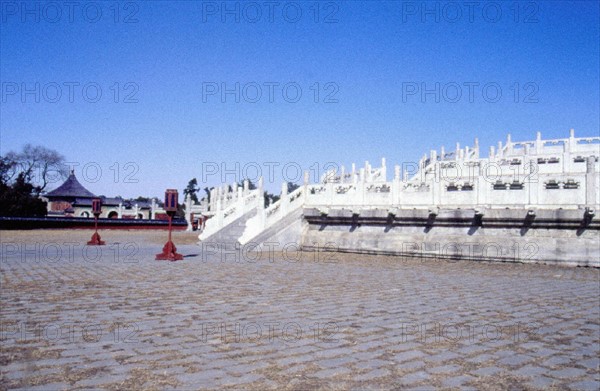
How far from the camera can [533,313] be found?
22.6 feet

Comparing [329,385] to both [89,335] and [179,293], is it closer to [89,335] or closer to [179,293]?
[89,335]

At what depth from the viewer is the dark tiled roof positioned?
237 ft

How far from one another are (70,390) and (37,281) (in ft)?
21.8

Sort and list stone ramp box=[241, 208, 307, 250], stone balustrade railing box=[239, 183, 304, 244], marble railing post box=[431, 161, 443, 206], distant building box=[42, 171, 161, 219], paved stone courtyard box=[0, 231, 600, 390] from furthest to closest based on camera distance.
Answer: distant building box=[42, 171, 161, 219]
stone balustrade railing box=[239, 183, 304, 244]
stone ramp box=[241, 208, 307, 250]
marble railing post box=[431, 161, 443, 206]
paved stone courtyard box=[0, 231, 600, 390]

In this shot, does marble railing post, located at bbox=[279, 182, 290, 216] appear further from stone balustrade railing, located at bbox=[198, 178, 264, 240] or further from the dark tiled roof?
the dark tiled roof

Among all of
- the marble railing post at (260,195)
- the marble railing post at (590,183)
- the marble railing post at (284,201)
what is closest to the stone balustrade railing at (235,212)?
the marble railing post at (260,195)

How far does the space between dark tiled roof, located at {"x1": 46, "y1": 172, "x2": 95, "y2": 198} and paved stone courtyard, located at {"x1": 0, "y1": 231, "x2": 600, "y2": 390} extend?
6821cm

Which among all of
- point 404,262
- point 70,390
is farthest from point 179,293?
point 404,262

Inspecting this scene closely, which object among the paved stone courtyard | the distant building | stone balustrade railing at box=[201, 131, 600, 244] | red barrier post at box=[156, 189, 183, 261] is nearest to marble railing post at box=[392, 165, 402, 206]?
stone balustrade railing at box=[201, 131, 600, 244]

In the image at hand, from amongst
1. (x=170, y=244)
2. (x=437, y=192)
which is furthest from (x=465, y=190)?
(x=170, y=244)

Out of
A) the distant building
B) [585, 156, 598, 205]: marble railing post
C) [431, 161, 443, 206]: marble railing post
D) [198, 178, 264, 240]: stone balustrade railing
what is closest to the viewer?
[585, 156, 598, 205]: marble railing post

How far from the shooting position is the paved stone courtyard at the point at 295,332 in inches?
158

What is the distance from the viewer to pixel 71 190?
74.1 meters

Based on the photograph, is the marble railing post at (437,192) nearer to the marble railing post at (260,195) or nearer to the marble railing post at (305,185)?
the marble railing post at (305,185)
